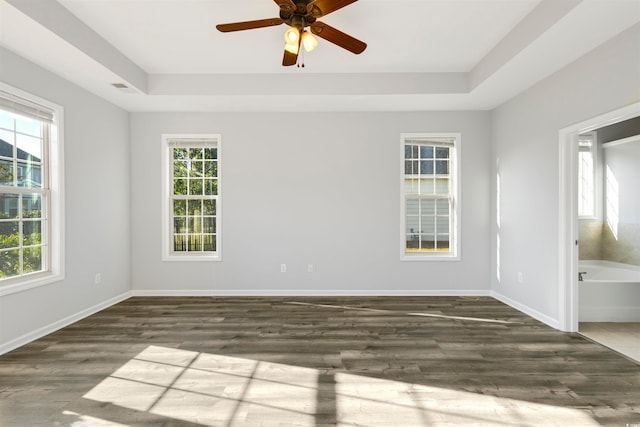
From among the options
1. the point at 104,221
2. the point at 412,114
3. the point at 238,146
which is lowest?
the point at 104,221

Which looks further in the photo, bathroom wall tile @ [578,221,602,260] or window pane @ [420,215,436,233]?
window pane @ [420,215,436,233]

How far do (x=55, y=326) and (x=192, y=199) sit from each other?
7.53ft

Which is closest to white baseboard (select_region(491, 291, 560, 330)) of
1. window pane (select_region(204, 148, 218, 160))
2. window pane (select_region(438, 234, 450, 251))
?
window pane (select_region(438, 234, 450, 251))

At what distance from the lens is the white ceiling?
9.43 feet

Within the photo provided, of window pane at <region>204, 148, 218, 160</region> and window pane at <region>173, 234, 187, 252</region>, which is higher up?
window pane at <region>204, 148, 218, 160</region>

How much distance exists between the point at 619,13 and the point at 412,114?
107 inches

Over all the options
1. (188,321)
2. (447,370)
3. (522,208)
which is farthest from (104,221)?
(522,208)

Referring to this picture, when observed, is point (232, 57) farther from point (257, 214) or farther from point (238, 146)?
point (257, 214)

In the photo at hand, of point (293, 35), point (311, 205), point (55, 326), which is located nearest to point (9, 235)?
point (55, 326)

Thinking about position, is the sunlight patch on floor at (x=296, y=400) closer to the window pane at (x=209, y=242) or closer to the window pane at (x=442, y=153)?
the window pane at (x=209, y=242)

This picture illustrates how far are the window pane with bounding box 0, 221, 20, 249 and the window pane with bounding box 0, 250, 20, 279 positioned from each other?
0.22 feet

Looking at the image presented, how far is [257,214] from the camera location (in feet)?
17.0

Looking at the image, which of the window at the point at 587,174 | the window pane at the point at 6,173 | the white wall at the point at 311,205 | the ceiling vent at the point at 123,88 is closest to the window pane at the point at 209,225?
the white wall at the point at 311,205

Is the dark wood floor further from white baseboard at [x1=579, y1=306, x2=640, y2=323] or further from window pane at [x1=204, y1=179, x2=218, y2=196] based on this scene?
window pane at [x1=204, y1=179, x2=218, y2=196]
